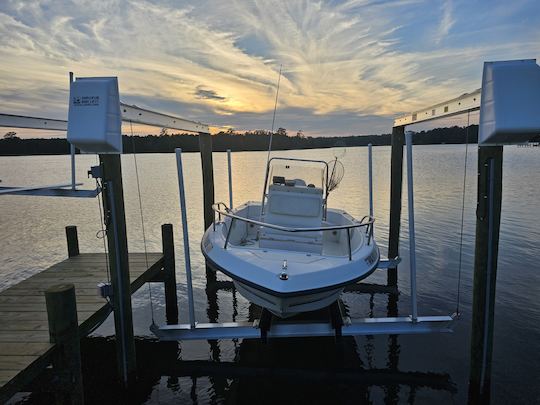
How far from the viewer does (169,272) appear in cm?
787

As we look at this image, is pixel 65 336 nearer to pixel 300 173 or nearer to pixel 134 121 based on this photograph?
pixel 134 121

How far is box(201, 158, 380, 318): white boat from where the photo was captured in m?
4.85

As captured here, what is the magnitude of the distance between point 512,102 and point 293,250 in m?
3.61

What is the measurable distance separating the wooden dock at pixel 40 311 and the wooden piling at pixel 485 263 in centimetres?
522

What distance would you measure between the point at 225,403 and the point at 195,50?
10.3 m

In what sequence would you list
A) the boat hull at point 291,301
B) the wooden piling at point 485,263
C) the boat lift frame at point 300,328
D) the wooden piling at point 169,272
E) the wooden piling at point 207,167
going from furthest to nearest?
the wooden piling at point 207,167 < the wooden piling at point 169,272 < the boat lift frame at point 300,328 < the boat hull at point 291,301 < the wooden piling at point 485,263

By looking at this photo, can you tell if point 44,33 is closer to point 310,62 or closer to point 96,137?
point 310,62

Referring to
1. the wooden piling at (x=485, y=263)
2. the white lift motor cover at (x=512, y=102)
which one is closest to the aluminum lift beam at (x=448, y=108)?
the white lift motor cover at (x=512, y=102)

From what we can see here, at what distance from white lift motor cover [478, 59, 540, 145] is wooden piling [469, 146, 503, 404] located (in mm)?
382

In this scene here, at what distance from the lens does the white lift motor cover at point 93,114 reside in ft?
13.8

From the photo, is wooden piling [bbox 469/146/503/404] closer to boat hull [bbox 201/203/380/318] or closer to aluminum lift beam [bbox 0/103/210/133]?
boat hull [bbox 201/203/380/318]

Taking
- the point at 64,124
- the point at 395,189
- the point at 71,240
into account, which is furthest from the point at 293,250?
the point at 64,124

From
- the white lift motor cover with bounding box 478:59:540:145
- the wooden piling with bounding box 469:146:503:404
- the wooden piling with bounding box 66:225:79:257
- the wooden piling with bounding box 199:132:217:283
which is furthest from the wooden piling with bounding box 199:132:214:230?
the white lift motor cover with bounding box 478:59:540:145

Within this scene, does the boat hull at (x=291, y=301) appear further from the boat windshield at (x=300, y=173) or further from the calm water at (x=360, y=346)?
the boat windshield at (x=300, y=173)
